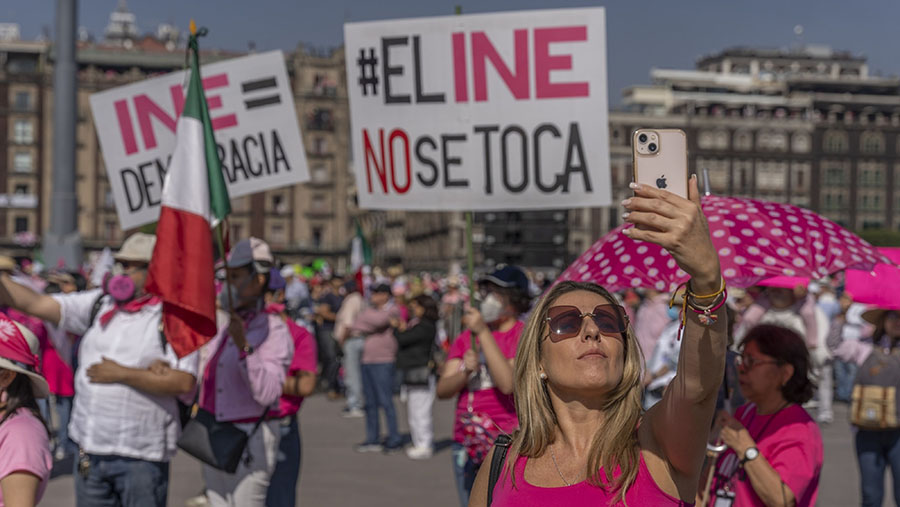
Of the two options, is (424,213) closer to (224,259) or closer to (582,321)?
(224,259)

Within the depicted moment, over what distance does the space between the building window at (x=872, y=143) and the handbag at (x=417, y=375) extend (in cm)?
9914

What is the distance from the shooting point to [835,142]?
105 metres

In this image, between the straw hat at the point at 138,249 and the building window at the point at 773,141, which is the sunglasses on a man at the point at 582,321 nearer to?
the straw hat at the point at 138,249

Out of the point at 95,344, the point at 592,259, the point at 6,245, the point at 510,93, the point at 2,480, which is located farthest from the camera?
the point at 6,245

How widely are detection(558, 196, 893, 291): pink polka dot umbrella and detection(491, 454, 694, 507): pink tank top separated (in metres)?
1.65

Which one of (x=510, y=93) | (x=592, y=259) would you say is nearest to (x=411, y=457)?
(x=510, y=93)

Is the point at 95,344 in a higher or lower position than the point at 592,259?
lower

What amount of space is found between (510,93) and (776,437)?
Result: 2.86 metres

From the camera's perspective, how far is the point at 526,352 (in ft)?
10.3

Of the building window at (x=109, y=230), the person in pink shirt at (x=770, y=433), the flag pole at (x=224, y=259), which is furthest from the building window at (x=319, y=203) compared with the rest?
the person in pink shirt at (x=770, y=433)

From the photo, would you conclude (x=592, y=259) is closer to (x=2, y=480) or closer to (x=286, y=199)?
(x=2, y=480)

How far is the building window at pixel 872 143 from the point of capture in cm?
10562

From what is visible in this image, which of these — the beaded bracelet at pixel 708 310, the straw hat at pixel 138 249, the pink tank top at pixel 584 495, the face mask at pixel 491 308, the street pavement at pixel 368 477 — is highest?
the beaded bracelet at pixel 708 310

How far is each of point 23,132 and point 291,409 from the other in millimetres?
86293
